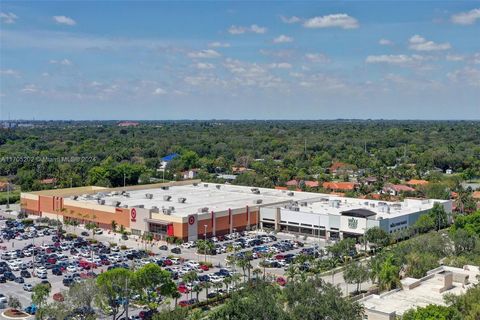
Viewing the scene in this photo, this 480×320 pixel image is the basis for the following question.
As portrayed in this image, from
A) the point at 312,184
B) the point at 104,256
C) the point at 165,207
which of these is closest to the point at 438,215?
the point at 165,207

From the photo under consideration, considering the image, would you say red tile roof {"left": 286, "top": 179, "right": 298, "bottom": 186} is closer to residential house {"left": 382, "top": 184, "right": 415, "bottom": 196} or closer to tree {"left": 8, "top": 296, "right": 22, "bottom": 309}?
residential house {"left": 382, "top": 184, "right": 415, "bottom": 196}

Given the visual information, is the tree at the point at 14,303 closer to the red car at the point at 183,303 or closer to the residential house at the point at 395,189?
the red car at the point at 183,303

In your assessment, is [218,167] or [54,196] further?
[218,167]

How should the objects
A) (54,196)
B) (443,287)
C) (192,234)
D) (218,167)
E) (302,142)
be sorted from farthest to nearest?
(302,142) < (218,167) < (54,196) < (192,234) < (443,287)

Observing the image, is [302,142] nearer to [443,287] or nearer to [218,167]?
[218,167]

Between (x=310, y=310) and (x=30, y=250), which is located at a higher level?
(x=310, y=310)

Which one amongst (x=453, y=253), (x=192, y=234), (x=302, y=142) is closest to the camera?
(x=453, y=253)

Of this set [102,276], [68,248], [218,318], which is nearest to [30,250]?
[68,248]

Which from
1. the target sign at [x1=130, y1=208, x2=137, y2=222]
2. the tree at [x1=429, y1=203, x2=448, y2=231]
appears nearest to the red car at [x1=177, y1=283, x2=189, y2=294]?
the target sign at [x1=130, y1=208, x2=137, y2=222]
